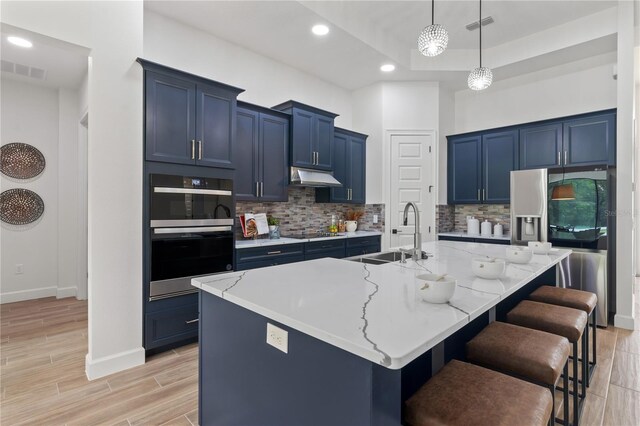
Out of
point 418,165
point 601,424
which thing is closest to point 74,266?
point 418,165

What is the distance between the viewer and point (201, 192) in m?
2.98

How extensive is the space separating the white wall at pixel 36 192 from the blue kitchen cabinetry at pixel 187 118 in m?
2.97

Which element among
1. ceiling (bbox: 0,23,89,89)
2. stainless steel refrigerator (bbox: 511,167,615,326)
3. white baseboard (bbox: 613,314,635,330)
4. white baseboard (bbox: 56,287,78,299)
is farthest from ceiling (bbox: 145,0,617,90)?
white baseboard (bbox: 56,287,78,299)

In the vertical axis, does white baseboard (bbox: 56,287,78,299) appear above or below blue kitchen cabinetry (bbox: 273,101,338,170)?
below

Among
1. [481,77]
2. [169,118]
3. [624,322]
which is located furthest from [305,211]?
[624,322]

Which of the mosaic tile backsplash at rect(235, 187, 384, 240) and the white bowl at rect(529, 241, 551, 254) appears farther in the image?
the mosaic tile backsplash at rect(235, 187, 384, 240)

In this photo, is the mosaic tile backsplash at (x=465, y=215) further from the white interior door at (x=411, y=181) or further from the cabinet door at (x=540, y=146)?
the cabinet door at (x=540, y=146)

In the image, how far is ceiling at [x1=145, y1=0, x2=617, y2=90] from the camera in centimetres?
342

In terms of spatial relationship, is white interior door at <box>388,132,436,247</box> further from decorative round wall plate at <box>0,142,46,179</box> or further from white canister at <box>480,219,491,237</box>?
decorative round wall plate at <box>0,142,46,179</box>

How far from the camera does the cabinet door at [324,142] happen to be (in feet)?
14.2

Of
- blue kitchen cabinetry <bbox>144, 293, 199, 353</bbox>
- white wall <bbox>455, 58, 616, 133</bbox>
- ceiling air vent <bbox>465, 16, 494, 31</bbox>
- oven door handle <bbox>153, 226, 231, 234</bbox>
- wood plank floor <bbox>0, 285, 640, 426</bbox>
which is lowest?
wood plank floor <bbox>0, 285, 640, 426</bbox>

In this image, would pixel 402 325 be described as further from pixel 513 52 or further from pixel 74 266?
pixel 74 266

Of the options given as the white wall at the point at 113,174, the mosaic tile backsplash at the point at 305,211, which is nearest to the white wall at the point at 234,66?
the white wall at the point at 113,174

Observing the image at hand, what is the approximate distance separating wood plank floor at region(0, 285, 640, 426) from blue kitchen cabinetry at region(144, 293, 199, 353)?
0.12 m
